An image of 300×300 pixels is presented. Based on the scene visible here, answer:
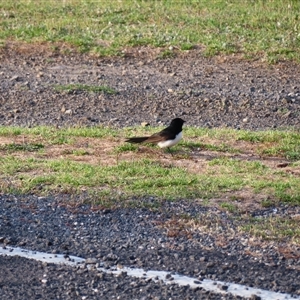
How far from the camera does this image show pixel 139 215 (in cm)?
819

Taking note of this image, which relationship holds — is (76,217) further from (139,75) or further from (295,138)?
(139,75)

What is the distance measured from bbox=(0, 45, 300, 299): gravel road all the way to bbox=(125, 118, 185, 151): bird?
5.05 feet

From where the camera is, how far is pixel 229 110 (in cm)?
1239

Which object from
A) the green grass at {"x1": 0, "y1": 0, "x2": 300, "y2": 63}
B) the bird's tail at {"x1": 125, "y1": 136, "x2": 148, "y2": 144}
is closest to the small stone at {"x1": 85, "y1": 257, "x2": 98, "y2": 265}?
the bird's tail at {"x1": 125, "y1": 136, "x2": 148, "y2": 144}

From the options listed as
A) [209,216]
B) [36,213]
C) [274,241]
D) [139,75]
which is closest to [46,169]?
[36,213]

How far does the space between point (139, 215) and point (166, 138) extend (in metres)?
1.94

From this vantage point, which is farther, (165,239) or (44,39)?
(44,39)

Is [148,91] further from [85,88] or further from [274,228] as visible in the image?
[274,228]

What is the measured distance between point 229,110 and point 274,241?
4972 mm

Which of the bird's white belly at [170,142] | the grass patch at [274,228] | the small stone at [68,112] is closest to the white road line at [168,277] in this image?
the grass patch at [274,228]

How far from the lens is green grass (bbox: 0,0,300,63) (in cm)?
1517

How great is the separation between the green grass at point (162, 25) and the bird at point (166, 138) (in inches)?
187

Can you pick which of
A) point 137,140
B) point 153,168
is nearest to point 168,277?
point 153,168

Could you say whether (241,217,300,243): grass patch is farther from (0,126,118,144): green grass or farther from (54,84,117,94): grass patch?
(54,84,117,94): grass patch
